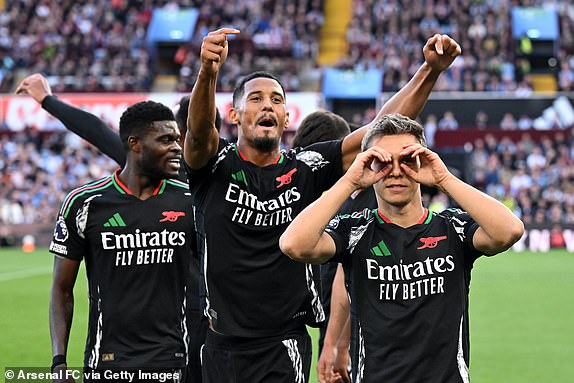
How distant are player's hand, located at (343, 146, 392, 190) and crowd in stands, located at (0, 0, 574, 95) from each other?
29.1 metres

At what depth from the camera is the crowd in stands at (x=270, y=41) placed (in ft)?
114

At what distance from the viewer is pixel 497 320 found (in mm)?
14406

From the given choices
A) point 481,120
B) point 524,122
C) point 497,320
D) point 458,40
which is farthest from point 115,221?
point 458,40

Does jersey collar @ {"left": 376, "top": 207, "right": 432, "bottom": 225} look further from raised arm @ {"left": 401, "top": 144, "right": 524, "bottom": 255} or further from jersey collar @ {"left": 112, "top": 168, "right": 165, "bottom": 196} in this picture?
jersey collar @ {"left": 112, "top": 168, "right": 165, "bottom": 196}

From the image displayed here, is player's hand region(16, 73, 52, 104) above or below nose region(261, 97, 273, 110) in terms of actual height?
above

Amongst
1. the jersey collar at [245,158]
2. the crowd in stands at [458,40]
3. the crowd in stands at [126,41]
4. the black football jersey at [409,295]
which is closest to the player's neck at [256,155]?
the jersey collar at [245,158]

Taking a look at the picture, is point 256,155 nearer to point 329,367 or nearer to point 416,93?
point 416,93

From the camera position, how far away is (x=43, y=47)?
38.8m

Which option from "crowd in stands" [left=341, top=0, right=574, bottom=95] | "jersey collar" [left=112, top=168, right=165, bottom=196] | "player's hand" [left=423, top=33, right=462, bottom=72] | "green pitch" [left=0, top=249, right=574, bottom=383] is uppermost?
"crowd in stands" [left=341, top=0, right=574, bottom=95]

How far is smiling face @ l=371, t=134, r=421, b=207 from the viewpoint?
438cm

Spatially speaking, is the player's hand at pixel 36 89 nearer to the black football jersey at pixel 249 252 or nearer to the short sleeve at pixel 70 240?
the short sleeve at pixel 70 240

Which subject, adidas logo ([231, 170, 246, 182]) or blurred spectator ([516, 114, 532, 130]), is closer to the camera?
adidas logo ([231, 170, 246, 182])

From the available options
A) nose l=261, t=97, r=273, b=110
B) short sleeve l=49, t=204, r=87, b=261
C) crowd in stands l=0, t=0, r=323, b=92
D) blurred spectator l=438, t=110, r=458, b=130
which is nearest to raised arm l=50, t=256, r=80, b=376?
short sleeve l=49, t=204, r=87, b=261

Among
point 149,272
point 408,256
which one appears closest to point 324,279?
point 149,272
